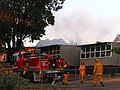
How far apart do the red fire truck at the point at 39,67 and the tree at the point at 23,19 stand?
12602 millimetres

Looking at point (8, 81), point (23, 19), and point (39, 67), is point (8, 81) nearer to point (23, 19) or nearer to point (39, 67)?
point (39, 67)

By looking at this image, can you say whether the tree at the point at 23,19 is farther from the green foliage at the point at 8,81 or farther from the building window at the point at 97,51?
the green foliage at the point at 8,81

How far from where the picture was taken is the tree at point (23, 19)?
4978 centimetres

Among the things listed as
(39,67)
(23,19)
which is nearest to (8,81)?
(39,67)

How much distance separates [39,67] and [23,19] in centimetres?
1737

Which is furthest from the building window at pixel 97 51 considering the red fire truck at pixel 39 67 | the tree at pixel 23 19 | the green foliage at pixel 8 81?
the green foliage at pixel 8 81

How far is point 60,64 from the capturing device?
120 feet

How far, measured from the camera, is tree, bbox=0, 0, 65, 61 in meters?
49.8

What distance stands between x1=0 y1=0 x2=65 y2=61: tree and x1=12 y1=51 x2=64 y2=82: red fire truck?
12.6 metres

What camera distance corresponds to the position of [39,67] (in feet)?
117

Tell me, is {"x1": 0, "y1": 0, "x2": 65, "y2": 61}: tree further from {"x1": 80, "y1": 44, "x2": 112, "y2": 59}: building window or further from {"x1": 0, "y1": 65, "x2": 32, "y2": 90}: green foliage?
{"x1": 0, "y1": 65, "x2": 32, "y2": 90}: green foliage

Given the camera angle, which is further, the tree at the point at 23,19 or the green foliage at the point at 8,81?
the tree at the point at 23,19

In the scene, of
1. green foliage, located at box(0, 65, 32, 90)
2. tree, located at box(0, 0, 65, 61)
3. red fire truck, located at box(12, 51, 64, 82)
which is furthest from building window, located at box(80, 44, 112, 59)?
green foliage, located at box(0, 65, 32, 90)

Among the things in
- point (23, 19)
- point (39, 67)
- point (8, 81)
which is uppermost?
point (23, 19)
